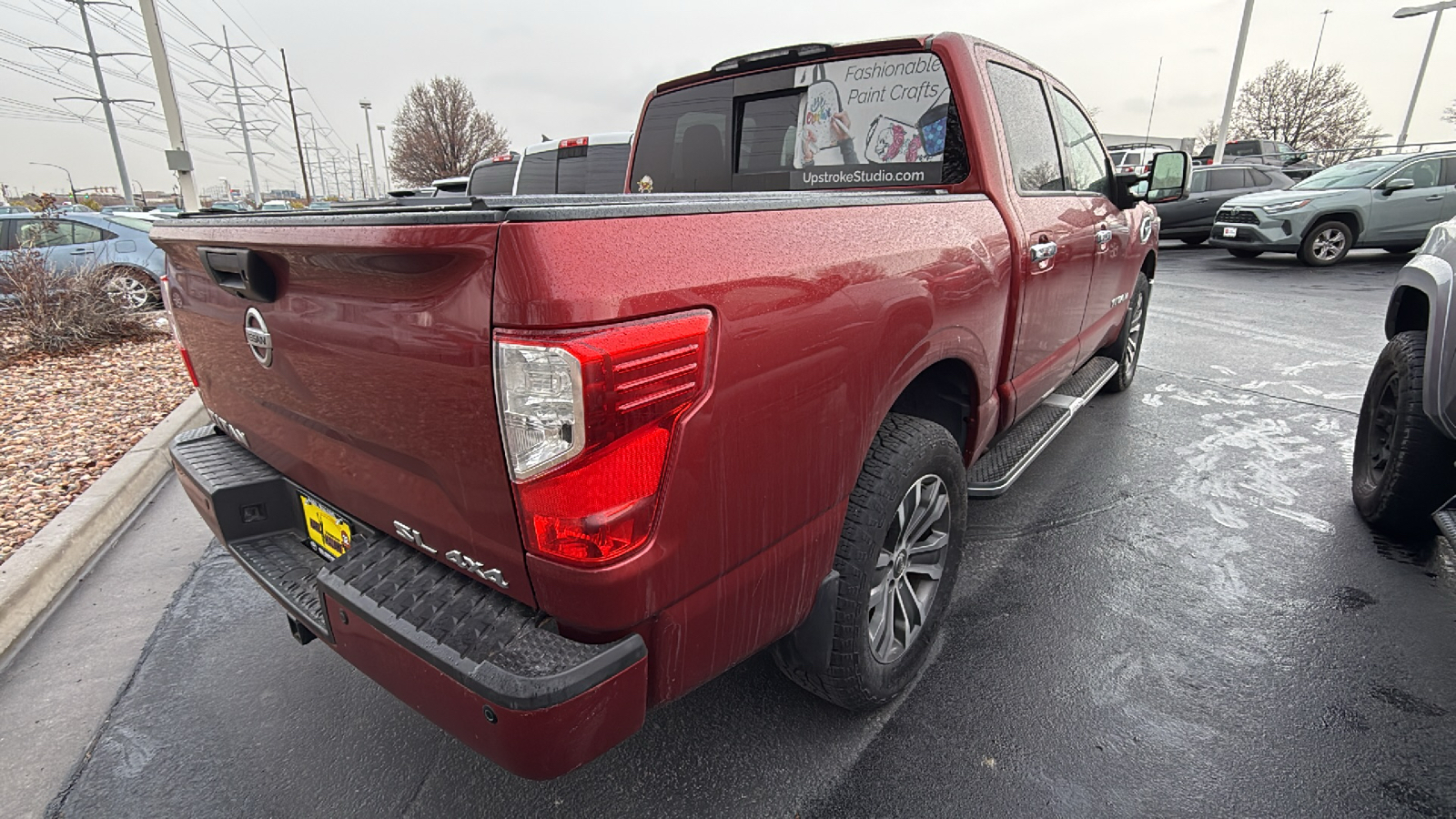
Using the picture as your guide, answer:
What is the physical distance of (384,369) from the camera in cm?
145

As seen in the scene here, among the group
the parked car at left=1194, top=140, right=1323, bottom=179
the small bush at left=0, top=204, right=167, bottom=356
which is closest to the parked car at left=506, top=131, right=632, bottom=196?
the small bush at left=0, top=204, right=167, bottom=356

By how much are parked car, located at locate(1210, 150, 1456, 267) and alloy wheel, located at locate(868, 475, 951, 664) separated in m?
13.0

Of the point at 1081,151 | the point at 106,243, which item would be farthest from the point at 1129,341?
the point at 106,243

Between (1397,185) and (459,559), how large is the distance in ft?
49.9

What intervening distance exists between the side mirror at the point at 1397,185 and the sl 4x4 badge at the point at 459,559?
1509 cm

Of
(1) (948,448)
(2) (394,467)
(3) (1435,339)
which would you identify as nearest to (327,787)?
(2) (394,467)

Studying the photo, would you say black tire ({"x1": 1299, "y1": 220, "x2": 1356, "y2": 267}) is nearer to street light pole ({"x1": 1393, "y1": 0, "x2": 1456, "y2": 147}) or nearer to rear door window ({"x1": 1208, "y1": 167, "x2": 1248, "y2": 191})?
rear door window ({"x1": 1208, "y1": 167, "x2": 1248, "y2": 191})

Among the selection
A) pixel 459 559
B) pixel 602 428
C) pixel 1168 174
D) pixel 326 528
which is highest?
pixel 1168 174

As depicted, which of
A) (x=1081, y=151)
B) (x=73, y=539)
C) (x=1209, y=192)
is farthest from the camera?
(x=1209, y=192)

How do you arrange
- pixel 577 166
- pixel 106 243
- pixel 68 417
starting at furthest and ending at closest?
1. pixel 106 243
2. pixel 577 166
3. pixel 68 417

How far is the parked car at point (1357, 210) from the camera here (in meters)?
11.4

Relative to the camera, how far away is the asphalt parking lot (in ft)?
6.41

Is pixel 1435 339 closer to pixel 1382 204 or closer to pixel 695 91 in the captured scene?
pixel 695 91

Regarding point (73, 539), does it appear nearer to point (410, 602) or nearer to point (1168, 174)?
point (410, 602)
